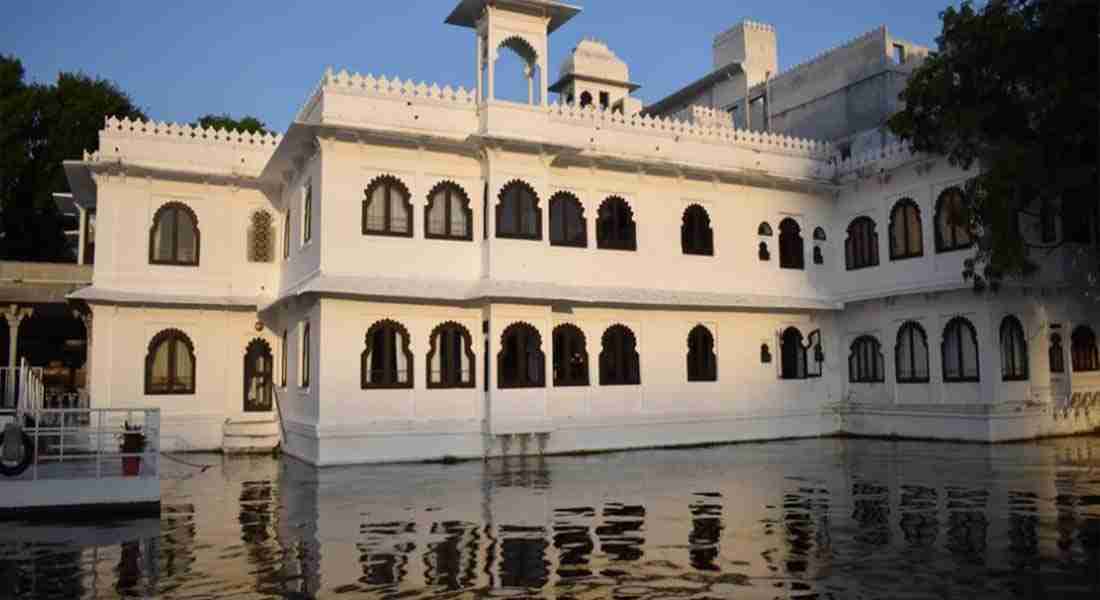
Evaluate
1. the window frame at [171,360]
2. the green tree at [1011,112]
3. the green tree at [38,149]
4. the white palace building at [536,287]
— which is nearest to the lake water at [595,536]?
the white palace building at [536,287]

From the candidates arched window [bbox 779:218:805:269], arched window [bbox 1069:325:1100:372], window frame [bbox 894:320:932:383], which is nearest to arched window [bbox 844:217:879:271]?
arched window [bbox 779:218:805:269]

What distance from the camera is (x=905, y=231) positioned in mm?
21719

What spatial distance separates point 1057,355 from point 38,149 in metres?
37.4

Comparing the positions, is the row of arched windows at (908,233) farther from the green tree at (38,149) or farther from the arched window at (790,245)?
the green tree at (38,149)

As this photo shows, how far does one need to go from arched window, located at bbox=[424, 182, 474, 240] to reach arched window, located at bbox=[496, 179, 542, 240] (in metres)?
0.66

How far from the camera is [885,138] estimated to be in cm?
2508

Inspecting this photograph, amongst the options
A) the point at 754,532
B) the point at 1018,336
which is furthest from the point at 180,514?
the point at 1018,336

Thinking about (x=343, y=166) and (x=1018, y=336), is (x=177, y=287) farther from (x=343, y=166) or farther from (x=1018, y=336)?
(x=1018, y=336)

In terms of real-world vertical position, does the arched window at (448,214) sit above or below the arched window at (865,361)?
above

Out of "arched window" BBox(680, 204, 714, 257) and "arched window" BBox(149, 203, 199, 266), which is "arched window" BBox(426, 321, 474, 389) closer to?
"arched window" BBox(680, 204, 714, 257)

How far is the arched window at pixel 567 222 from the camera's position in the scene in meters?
19.4

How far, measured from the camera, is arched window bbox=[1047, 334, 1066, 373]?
2100 cm

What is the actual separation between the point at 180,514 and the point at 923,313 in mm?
17166

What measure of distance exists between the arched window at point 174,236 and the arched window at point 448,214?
5959 millimetres
